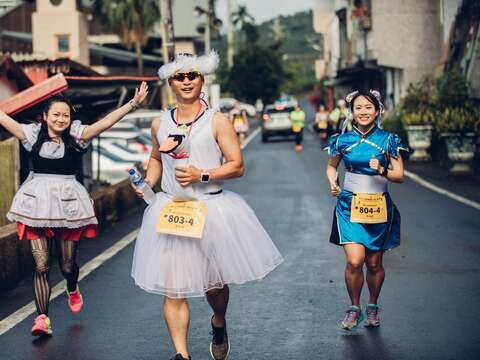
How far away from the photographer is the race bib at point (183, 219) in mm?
6238

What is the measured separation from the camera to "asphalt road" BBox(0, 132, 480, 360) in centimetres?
705

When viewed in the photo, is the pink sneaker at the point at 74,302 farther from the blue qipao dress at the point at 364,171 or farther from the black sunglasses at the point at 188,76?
the black sunglasses at the point at 188,76

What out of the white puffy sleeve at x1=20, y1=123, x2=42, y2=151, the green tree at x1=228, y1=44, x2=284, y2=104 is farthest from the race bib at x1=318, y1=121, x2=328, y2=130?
the green tree at x1=228, y1=44, x2=284, y2=104

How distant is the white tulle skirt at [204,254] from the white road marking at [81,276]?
205 centimetres

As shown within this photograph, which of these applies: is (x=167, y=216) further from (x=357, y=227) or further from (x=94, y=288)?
(x=94, y=288)

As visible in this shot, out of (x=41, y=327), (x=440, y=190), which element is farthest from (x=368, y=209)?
(x=440, y=190)

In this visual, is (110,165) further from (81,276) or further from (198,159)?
(198,159)

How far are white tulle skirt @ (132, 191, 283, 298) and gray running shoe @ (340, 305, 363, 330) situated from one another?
1314mm

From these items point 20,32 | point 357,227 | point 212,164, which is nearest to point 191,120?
point 212,164

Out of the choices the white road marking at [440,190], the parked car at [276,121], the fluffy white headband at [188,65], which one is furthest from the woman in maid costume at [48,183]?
the parked car at [276,121]

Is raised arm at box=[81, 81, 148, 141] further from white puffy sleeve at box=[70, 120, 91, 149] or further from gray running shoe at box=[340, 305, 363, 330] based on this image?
gray running shoe at box=[340, 305, 363, 330]

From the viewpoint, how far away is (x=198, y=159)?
6.37 m

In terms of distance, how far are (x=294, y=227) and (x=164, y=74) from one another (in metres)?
8.14

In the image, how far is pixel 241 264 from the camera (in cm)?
646
